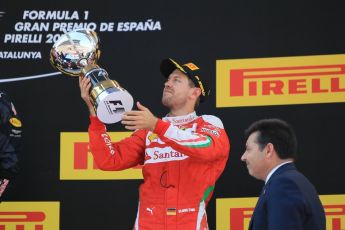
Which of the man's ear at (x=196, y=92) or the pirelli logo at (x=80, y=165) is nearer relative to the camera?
the man's ear at (x=196, y=92)

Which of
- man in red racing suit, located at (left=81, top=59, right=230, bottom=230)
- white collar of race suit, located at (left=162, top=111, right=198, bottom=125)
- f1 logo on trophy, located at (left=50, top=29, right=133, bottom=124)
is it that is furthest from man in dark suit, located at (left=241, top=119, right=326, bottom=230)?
white collar of race suit, located at (left=162, top=111, right=198, bottom=125)

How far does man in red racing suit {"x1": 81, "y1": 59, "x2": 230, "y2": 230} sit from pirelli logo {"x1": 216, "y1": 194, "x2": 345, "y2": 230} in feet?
2.13

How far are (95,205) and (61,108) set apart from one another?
1.98 ft

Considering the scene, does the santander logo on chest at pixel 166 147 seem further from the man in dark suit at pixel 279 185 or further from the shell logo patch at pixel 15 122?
the shell logo patch at pixel 15 122

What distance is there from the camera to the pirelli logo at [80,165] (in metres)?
4.04

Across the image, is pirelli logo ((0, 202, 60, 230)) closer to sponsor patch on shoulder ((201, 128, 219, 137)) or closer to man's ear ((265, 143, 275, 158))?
sponsor patch on shoulder ((201, 128, 219, 137))

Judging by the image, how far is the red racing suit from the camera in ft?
10.6

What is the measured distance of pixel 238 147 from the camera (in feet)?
13.1

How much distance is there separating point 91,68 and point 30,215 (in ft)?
4.19

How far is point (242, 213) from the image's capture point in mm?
3975

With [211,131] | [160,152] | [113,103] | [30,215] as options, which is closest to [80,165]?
[30,215]

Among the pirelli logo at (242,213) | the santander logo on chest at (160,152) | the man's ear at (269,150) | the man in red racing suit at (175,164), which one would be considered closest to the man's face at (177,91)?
the man in red racing suit at (175,164)

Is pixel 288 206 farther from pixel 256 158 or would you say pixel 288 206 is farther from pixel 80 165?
pixel 80 165

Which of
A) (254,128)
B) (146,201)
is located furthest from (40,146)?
(254,128)
